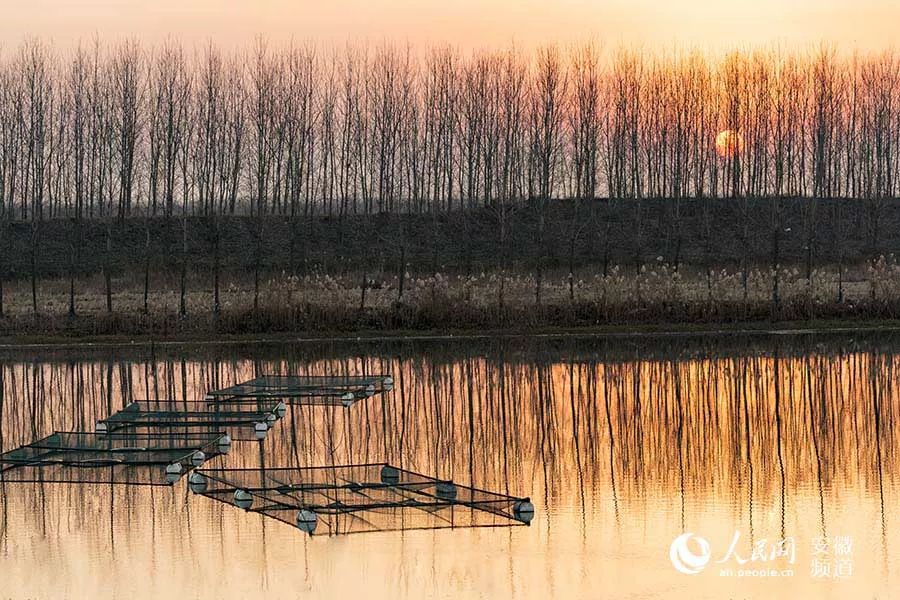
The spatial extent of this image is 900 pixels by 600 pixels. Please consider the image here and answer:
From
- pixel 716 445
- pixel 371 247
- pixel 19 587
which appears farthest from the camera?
pixel 371 247

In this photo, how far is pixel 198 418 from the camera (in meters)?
19.9

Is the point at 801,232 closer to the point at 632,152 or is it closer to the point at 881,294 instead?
the point at 632,152

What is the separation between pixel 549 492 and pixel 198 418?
8076 millimetres

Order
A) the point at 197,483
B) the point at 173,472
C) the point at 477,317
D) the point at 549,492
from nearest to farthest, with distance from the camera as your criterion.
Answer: the point at 549,492 → the point at 197,483 → the point at 173,472 → the point at 477,317

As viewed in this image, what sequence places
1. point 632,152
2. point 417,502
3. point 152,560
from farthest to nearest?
point 632,152
point 417,502
point 152,560

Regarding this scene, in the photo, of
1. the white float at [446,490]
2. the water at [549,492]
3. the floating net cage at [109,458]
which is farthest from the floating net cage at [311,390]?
the white float at [446,490]

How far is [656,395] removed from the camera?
70.1 feet

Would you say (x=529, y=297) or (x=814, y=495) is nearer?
(x=814, y=495)

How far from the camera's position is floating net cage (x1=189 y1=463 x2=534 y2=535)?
12531 millimetres

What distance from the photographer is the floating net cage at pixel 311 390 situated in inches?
875

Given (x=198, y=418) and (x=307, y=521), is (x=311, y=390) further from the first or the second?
(x=307, y=521)

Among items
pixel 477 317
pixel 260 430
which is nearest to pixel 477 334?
pixel 477 317

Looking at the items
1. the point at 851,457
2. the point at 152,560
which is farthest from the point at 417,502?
the point at 851,457

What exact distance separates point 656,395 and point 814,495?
26.5ft
